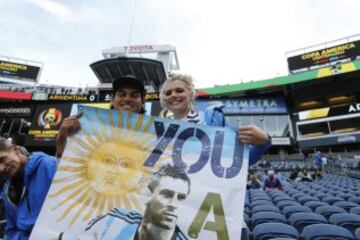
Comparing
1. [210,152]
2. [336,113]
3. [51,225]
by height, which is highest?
[336,113]

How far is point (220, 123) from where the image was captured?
1983mm

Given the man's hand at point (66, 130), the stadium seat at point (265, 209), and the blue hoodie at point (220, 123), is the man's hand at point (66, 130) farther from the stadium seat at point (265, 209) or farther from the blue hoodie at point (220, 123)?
the stadium seat at point (265, 209)

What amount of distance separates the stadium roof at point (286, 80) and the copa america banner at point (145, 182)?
27171mm

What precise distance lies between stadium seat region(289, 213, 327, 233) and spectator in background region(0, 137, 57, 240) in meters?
3.90

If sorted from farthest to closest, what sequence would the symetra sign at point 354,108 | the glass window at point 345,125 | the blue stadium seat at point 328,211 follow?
the symetra sign at point 354,108 < the glass window at point 345,125 < the blue stadium seat at point 328,211

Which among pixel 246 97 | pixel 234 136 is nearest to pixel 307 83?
pixel 246 97

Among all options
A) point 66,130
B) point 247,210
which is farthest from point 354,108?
point 66,130

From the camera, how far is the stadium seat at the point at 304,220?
14.2 feet

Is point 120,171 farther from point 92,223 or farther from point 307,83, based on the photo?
point 307,83

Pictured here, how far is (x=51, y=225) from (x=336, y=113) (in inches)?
1244

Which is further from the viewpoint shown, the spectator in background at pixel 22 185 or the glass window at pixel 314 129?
the glass window at pixel 314 129

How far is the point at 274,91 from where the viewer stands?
31016 mm

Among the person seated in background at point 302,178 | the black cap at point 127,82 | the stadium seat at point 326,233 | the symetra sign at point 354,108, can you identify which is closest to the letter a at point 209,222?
the black cap at point 127,82

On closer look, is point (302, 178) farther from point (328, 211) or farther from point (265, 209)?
point (265, 209)
